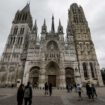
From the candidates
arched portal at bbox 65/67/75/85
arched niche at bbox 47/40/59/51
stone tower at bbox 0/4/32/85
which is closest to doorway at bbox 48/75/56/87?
arched portal at bbox 65/67/75/85

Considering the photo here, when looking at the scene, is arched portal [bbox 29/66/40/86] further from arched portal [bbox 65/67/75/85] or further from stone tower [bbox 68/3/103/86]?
stone tower [bbox 68/3/103/86]

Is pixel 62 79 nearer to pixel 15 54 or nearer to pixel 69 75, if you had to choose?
pixel 69 75

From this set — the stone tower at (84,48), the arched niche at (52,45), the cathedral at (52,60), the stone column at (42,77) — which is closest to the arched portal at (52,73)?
the cathedral at (52,60)

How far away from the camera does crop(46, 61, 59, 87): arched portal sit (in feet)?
106

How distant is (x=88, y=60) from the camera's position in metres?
34.1

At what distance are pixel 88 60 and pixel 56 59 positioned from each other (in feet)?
34.0

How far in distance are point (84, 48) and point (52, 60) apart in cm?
1204

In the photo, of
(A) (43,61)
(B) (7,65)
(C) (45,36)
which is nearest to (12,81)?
(B) (7,65)

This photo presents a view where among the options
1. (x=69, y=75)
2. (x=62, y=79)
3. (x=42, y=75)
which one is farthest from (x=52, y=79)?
(x=69, y=75)

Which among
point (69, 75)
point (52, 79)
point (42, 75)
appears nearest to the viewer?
point (42, 75)

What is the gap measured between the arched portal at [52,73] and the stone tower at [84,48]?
7385mm

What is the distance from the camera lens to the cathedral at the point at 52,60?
31.5m

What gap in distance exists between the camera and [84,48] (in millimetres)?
36156

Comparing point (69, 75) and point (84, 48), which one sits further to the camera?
point (84, 48)
